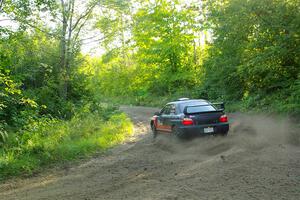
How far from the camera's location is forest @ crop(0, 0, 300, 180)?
11.7 m

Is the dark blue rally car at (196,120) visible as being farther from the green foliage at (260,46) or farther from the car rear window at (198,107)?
the green foliage at (260,46)

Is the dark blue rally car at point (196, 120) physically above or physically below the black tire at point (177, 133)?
above

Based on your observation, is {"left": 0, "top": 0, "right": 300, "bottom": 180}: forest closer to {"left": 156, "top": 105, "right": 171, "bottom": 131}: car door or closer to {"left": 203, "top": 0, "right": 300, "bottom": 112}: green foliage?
{"left": 203, "top": 0, "right": 300, "bottom": 112}: green foliage

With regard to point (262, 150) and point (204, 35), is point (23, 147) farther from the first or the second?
point (204, 35)

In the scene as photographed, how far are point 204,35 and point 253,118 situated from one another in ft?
104

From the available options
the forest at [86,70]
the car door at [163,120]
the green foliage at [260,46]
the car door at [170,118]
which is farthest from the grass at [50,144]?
the green foliage at [260,46]

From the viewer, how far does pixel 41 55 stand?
19.2 metres

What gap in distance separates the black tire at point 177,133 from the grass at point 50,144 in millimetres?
2681

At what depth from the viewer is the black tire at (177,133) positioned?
1166cm

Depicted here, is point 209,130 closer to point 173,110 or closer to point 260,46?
point 173,110

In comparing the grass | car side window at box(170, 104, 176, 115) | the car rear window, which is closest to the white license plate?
the car rear window

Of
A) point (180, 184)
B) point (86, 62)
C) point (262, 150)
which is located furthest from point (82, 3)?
point (180, 184)

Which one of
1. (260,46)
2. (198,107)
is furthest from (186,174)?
(260,46)

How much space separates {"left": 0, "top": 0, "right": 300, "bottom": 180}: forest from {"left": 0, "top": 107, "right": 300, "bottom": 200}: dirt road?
159 centimetres
